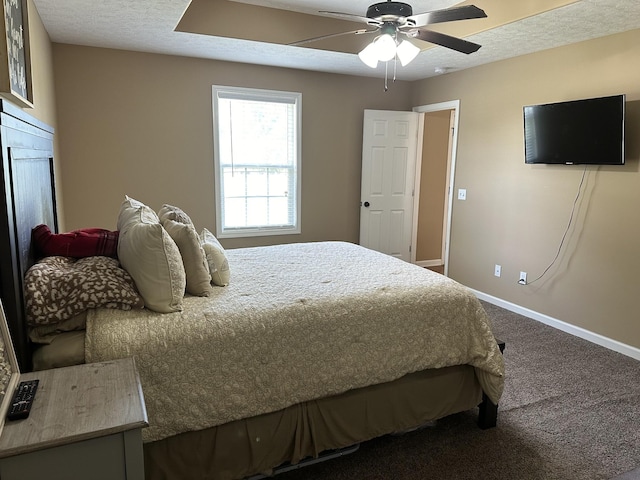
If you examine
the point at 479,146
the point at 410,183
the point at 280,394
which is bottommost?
the point at 280,394

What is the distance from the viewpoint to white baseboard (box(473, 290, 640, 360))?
11.2ft

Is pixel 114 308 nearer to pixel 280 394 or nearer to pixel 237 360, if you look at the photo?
pixel 237 360

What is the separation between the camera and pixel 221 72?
4.41 metres

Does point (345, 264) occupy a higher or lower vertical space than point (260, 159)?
lower

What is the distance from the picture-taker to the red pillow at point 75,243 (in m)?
1.87

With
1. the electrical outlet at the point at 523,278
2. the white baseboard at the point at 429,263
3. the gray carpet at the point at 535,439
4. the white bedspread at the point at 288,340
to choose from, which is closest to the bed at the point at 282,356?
the white bedspread at the point at 288,340

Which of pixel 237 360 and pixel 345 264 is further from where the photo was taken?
pixel 345 264

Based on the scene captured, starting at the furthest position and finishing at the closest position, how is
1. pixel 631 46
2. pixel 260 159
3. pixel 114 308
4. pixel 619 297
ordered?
pixel 260 159, pixel 619 297, pixel 631 46, pixel 114 308

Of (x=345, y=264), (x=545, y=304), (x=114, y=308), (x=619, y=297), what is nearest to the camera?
(x=114, y=308)

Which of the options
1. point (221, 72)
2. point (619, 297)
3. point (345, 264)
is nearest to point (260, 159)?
point (221, 72)

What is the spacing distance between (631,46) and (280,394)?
3.60 metres

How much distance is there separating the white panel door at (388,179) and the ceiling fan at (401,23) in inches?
103

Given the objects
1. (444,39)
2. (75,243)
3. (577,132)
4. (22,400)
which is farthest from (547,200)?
(22,400)

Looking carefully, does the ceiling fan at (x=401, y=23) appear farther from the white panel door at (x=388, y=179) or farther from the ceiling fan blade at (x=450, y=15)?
the white panel door at (x=388, y=179)
